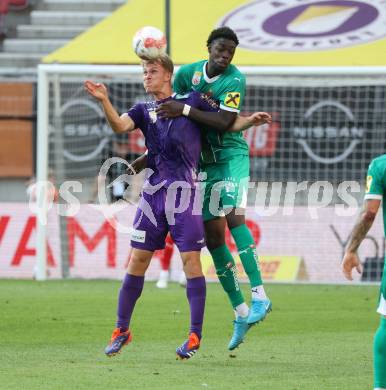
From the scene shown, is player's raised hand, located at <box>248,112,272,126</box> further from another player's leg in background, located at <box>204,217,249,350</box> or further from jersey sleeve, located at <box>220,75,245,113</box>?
another player's leg in background, located at <box>204,217,249,350</box>

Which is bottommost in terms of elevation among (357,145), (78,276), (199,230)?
(78,276)

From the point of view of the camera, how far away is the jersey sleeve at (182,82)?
980 centimetres

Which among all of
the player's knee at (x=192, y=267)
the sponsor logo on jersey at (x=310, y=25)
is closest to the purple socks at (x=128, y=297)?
the player's knee at (x=192, y=267)

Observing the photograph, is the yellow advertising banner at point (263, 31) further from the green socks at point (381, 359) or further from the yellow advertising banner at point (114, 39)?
the green socks at point (381, 359)

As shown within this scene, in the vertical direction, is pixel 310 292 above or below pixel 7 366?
below

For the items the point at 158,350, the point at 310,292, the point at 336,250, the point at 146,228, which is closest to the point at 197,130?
the point at 146,228

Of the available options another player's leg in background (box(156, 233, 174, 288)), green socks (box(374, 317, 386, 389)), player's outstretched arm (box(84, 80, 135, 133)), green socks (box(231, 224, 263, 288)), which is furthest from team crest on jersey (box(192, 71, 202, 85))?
another player's leg in background (box(156, 233, 174, 288))

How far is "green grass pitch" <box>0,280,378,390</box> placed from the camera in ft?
25.9

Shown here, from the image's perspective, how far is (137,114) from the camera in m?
8.95

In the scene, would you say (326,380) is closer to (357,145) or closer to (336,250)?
(336,250)

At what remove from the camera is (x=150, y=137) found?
9023 mm

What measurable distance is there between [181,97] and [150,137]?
1.39 feet

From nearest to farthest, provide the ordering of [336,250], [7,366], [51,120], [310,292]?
1. [7,366]
2. [310,292]
3. [336,250]
4. [51,120]

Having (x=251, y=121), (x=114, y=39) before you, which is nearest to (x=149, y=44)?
(x=251, y=121)
